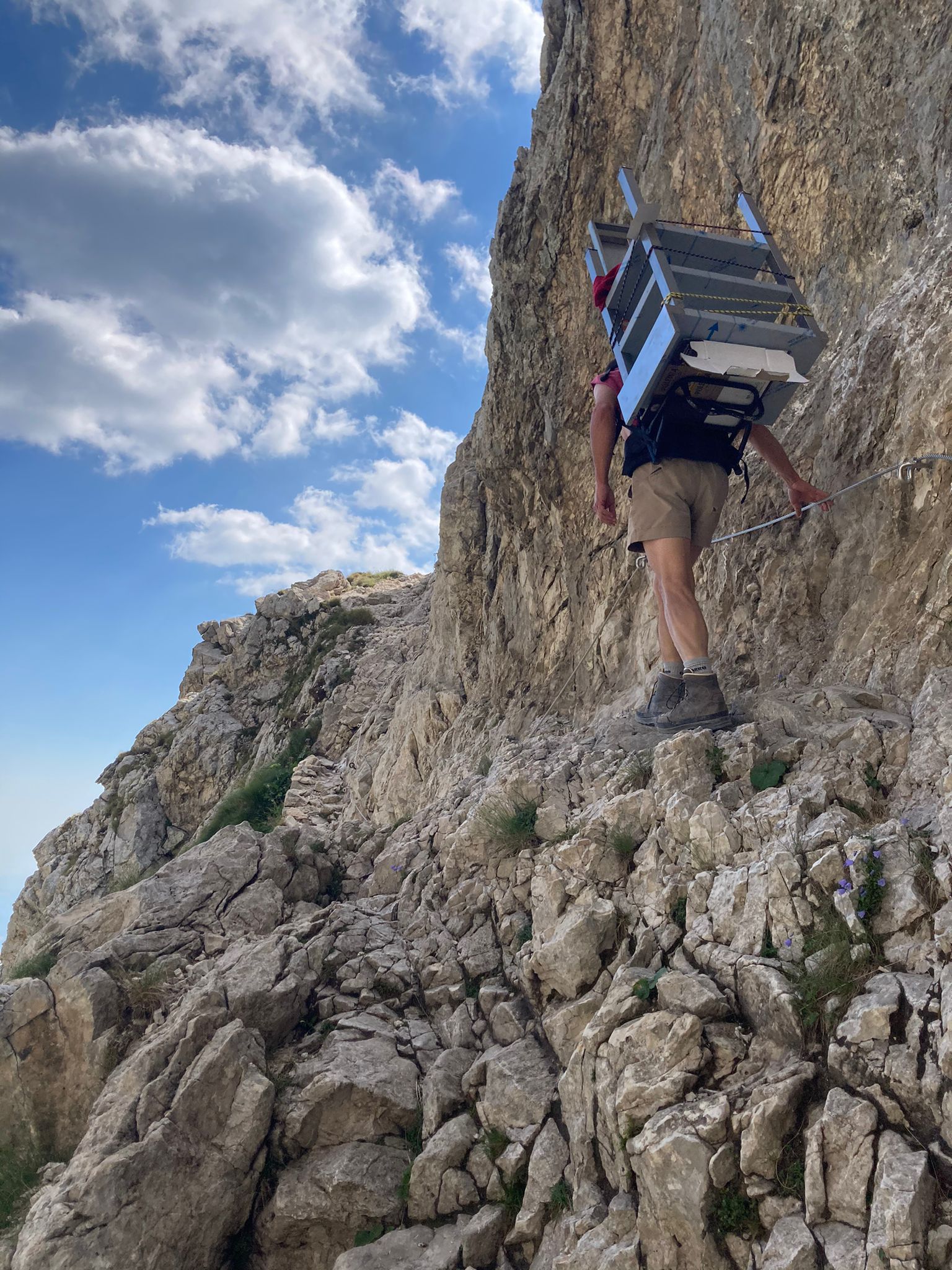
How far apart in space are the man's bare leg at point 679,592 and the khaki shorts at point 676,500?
0.29 feet

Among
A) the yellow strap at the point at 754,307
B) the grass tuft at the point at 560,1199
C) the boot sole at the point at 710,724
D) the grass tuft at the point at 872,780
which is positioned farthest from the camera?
the boot sole at the point at 710,724

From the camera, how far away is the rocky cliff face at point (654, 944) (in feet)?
8.59

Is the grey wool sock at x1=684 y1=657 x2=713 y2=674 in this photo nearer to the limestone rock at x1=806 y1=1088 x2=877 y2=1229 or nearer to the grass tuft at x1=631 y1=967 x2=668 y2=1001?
the grass tuft at x1=631 y1=967 x2=668 y2=1001

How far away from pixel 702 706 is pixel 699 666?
27 cm

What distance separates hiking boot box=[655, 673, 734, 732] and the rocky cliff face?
0.74 ft

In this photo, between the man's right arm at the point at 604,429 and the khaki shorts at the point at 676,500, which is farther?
the man's right arm at the point at 604,429

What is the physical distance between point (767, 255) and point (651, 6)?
606cm

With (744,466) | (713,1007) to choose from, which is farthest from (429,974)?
(744,466)

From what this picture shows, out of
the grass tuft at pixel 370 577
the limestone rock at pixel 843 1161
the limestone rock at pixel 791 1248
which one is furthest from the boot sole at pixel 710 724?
the grass tuft at pixel 370 577

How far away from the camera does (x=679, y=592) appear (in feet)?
16.8

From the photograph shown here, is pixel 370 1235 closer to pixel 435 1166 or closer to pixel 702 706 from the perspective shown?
pixel 435 1166

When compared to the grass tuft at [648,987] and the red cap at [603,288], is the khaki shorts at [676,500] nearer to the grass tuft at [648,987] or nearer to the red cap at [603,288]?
the red cap at [603,288]

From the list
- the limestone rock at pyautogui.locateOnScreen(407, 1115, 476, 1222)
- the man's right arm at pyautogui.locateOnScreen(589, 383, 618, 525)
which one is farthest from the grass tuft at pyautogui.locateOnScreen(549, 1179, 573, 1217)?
the man's right arm at pyautogui.locateOnScreen(589, 383, 618, 525)

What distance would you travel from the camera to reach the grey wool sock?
5000 millimetres
